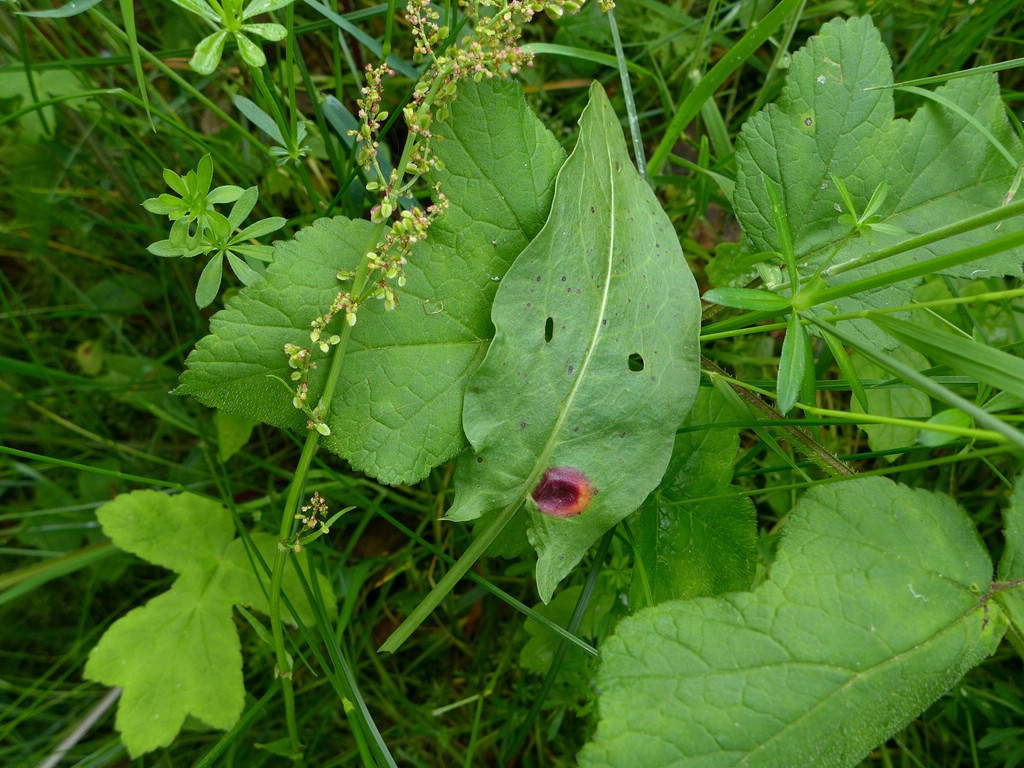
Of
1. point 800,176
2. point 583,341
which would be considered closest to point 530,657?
point 583,341

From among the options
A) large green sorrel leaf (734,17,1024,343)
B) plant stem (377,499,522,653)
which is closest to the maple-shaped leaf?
plant stem (377,499,522,653)

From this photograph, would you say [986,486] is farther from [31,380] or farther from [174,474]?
[31,380]

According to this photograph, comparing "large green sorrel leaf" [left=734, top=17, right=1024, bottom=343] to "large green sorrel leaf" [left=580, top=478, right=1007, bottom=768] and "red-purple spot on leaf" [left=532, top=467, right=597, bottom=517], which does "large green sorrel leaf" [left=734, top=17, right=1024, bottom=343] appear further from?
"red-purple spot on leaf" [left=532, top=467, right=597, bottom=517]

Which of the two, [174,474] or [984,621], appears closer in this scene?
[984,621]

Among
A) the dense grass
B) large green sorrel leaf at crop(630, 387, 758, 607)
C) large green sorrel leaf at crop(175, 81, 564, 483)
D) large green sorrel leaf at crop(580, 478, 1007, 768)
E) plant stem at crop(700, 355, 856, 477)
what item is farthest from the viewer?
the dense grass

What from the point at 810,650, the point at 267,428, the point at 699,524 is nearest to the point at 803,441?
the point at 699,524

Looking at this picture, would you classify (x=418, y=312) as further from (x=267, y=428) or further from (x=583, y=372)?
(x=267, y=428)
